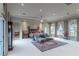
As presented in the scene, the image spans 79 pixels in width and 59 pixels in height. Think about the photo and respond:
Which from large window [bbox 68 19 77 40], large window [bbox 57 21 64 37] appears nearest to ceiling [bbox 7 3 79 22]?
large window [bbox 68 19 77 40]

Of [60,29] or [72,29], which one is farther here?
[60,29]

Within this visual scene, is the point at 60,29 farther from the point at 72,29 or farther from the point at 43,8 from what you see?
the point at 43,8

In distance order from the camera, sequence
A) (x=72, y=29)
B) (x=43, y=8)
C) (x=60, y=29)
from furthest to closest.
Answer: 1. (x=60, y=29)
2. (x=72, y=29)
3. (x=43, y=8)

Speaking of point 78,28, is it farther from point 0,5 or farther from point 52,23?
point 0,5

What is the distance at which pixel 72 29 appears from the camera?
37.2 ft

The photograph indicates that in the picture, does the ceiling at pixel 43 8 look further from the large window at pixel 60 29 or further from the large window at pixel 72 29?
the large window at pixel 60 29

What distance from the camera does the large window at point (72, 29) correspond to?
10.9 m

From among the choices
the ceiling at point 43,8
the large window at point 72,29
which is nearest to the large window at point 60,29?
the large window at point 72,29

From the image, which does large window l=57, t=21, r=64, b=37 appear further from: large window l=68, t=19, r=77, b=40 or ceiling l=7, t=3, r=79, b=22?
ceiling l=7, t=3, r=79, b=22

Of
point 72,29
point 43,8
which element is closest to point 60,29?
point 72,29

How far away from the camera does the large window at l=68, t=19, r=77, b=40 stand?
10.9m

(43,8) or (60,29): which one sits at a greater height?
(43,8)

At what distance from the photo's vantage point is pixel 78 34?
10.4 meters

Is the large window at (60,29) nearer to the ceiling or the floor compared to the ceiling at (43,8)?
nearer to the floor
